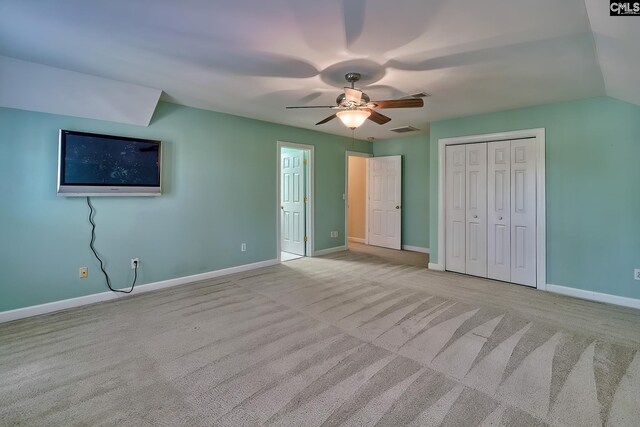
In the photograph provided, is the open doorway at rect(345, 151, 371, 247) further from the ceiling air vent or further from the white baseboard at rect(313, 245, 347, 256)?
the ceiling air vent

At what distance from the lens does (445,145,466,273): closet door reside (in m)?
4.61

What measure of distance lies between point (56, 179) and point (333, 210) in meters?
4.31

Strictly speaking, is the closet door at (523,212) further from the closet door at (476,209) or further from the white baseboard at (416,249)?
the white baseboard at (416,249)

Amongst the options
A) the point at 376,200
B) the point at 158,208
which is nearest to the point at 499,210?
the point at 376,200

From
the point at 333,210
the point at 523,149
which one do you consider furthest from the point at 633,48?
the point at 333,210

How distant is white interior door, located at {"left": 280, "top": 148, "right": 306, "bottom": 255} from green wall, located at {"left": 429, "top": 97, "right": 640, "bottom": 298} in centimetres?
362

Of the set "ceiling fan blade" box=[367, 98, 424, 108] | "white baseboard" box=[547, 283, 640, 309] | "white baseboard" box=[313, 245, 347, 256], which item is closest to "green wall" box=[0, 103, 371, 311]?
"white baseboard" box=[313, 245, 347, 256]

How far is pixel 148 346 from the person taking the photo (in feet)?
8.07

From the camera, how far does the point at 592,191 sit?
11.7ft

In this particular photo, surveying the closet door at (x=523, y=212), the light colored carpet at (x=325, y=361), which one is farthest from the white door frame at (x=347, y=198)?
the closet door at (x=523, y=212)

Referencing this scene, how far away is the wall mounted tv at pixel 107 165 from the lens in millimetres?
3131

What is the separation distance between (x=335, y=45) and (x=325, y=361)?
2.42 meters

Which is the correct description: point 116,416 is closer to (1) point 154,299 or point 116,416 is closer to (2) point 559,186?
(1) point 154,299

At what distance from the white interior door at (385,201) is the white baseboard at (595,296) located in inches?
123
